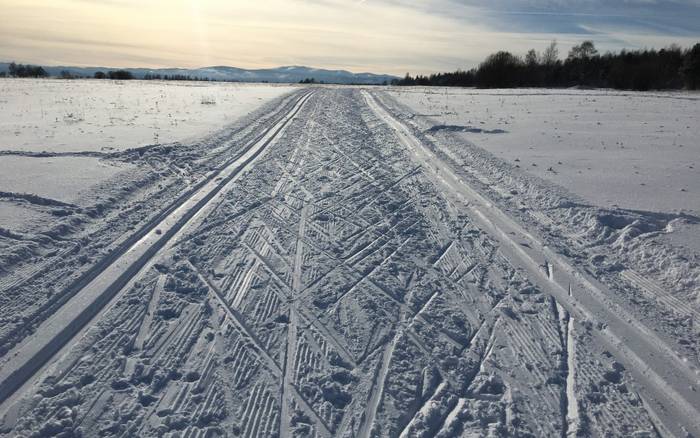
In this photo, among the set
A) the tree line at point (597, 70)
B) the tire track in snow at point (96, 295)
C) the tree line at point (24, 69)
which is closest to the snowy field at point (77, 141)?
the tire track in snow at point (96, 295)

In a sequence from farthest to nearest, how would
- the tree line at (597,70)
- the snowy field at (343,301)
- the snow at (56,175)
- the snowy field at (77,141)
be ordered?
the tree line at (597,70) → the snowy field at (77,141) → the snow at (56,175) → the snowy field at (343,301)

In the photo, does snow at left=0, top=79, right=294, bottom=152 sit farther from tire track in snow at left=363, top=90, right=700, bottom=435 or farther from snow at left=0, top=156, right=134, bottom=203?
tire track in snow at left=363, top=90, right=700, bottom=435

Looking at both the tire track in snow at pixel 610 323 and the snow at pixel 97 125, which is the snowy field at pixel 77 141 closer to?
the snow at pixel 97 125

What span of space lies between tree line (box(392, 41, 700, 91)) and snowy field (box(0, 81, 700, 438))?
5843cm

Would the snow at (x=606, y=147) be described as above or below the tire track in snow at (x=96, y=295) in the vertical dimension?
above

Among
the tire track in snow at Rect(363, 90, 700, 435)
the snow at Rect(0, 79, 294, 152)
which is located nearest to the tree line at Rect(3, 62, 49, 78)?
the snow at Rect(0, 79, 294, 152)

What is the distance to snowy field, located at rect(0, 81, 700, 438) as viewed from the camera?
2789mm

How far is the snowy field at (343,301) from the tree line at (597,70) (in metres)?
58.4

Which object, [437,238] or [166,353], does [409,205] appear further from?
[166,353]

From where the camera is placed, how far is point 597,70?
68.6m

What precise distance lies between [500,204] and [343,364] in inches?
178

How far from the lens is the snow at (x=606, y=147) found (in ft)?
23.6

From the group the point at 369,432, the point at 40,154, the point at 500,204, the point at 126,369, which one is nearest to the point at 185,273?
A: the point at 126,369

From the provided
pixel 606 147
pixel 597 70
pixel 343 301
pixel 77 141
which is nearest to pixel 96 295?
pixel 343 301
